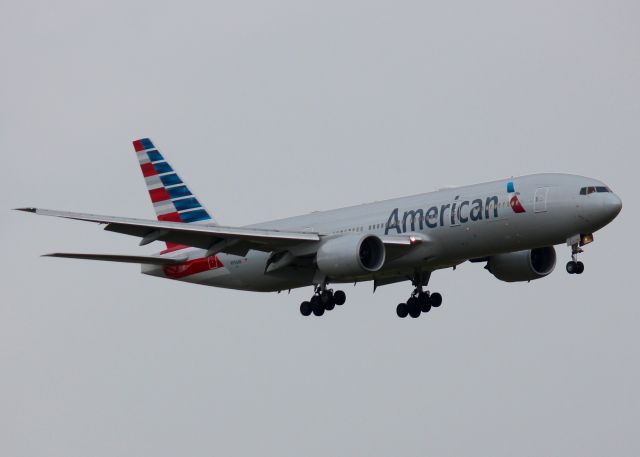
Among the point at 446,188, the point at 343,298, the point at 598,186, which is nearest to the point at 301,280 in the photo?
the point at 343,298

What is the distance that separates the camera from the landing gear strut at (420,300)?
6153cm

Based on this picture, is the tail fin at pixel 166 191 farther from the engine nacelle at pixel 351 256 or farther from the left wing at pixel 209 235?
the engine nacelle at pixel 351 256

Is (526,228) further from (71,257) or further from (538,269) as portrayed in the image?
(71,257)

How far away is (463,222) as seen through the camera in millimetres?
55562

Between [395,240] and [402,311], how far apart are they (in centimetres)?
610

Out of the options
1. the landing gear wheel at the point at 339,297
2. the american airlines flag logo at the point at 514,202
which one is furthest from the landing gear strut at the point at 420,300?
the american airlines flag logo at the point at 514,202

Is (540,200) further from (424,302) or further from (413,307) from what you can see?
(413,307)

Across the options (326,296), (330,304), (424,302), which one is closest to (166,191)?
(326,296)

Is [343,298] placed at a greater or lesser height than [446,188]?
lesser

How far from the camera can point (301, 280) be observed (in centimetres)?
6025

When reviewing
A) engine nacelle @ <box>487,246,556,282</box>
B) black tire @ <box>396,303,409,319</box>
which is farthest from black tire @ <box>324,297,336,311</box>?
engine nacelle @ <box>487,246,556,282</box>

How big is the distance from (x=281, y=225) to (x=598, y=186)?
14553mm

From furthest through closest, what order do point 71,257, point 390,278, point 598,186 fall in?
1. point 390,278
2. point 71,257
3. point 598,186

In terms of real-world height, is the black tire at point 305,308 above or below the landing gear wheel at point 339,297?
below
